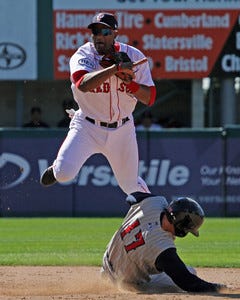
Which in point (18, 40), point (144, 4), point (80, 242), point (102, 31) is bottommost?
point (80, 242)

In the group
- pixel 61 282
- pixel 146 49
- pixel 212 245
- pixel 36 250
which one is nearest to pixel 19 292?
pixel 61 282

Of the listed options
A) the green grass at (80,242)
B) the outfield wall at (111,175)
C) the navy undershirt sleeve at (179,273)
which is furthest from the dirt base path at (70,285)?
the outfield wall at (111,175)

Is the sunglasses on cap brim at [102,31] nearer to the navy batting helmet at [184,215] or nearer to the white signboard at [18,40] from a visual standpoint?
the navy batting helmet at [184,215]

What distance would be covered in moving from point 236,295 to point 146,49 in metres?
13.2

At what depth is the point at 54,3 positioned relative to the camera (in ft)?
65.7

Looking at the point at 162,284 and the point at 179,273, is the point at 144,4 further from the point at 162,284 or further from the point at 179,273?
the point at 179,273

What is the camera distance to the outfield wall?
17.0 meters

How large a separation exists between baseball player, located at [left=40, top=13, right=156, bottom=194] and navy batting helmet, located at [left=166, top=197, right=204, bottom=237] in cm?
116

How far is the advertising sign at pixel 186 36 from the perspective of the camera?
19766 millimetres

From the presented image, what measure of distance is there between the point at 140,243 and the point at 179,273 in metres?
0.42

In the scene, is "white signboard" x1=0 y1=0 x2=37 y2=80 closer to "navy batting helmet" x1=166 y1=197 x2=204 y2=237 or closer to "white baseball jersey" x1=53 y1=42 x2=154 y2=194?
"white baseball jersey" x1=53 y1=42 x2=154 y2=194

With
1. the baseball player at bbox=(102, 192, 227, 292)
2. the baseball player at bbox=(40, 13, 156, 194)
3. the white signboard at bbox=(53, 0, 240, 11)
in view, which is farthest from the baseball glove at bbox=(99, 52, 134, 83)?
the white signboard at bbox=(53, 0, 240, 11)

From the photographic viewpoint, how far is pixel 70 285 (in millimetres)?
7910

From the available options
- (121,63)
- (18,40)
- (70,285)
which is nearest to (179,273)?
(70,285)
